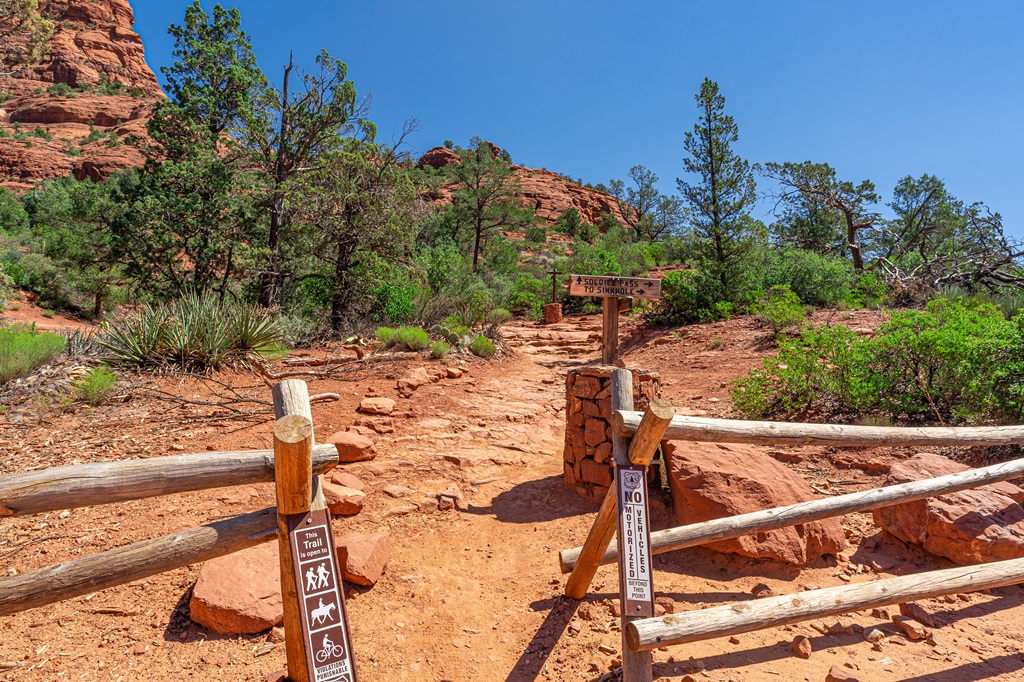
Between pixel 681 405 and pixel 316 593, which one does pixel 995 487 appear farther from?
pixel 316 593

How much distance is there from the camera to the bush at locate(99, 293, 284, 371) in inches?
263

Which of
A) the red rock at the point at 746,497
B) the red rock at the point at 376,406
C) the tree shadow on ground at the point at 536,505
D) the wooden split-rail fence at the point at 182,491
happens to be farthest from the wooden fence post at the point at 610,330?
the wooden split-rail fence at the point at 182,491

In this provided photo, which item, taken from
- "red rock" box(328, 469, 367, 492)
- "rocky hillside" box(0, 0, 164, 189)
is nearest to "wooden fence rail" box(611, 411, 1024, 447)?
"red rock" box(328, 469, 367, 492)

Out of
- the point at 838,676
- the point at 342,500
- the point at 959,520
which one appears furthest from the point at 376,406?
the point at 959,520

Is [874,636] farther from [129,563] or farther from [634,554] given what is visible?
[129,563]

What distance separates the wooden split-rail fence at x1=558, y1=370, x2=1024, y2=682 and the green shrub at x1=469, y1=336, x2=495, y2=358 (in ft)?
21.6

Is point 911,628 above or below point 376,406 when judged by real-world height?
below

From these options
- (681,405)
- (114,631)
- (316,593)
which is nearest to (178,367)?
(114,631)

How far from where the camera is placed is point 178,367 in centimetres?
662

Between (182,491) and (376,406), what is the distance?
159 inches

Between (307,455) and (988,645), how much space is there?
3.47m

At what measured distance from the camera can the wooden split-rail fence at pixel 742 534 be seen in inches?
85.3

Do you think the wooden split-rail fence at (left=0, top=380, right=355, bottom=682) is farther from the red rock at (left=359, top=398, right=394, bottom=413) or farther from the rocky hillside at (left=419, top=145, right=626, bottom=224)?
the rocky hillside at (left=419, top=145, right=626, bottom=224)

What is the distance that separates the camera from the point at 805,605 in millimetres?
2434
